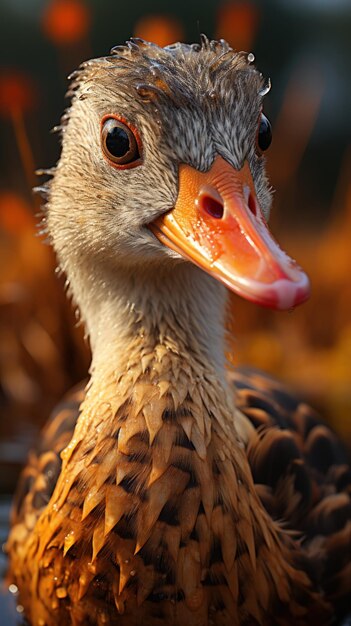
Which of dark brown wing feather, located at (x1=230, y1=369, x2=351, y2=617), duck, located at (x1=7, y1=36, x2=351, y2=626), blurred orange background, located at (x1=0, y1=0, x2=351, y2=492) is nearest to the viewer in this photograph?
duck, located at (x1=7, y1=36, x2=351, y2=626)

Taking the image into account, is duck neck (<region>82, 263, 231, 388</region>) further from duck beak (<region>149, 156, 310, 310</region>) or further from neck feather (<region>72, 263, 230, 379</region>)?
duck beak (<region>149, 156, 310, 310</region>)

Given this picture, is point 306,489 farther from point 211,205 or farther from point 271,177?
point 271,177

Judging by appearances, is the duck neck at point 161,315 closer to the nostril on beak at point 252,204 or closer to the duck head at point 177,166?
the duck head at point 177,166

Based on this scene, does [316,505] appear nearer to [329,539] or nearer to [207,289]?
[329,539]

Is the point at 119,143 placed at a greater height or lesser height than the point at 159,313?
greater

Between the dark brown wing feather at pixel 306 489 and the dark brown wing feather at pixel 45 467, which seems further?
the dark brown wing feather at pixel 45 467

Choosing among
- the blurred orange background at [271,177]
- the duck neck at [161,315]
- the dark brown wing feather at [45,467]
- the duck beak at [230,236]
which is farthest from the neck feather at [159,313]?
the blurred orange background at [271,177]

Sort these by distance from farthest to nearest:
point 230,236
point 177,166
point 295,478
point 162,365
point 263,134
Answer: point 295,478 → point 162,365 → point 263,134 → point 177,166 → point 230,236

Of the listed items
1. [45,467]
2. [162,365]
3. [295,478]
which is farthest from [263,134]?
[45,467]

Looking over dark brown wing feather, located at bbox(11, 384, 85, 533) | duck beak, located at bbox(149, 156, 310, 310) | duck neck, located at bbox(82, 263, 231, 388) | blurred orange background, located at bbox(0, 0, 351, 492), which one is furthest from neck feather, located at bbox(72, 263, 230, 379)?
blurred orange background, located at bbox(0, 0, 351, 492)
